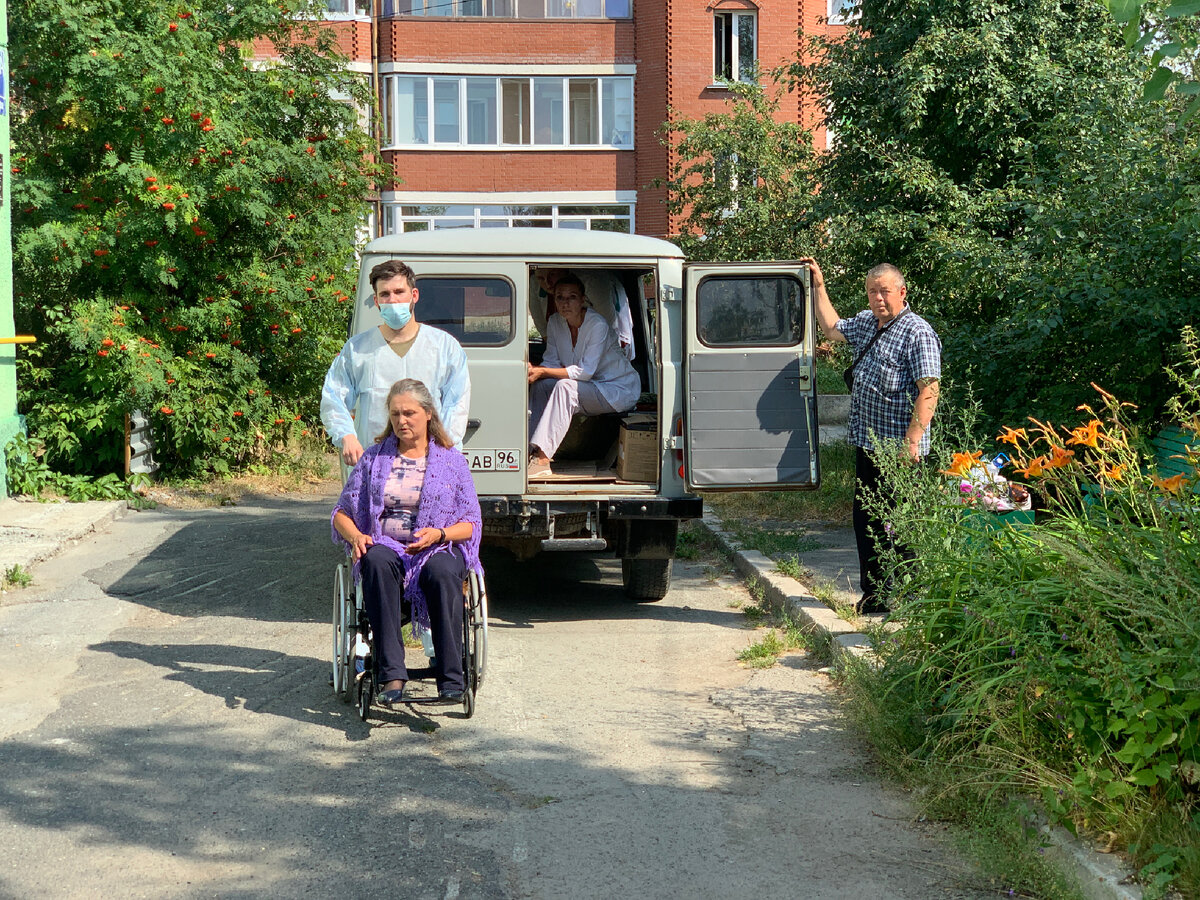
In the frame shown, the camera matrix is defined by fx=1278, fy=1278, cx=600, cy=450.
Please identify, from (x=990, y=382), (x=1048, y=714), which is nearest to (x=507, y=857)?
(x=1048, y=714)

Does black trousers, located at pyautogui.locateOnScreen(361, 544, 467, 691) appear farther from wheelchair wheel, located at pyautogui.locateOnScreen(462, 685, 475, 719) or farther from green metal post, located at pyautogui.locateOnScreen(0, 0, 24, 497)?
green metal post, located at pyautogui.locateOnScreen(0, 0, 24, 497)

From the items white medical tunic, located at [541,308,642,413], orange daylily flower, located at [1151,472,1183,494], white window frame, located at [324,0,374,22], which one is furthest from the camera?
white window frame, located at [324,0,374,22]

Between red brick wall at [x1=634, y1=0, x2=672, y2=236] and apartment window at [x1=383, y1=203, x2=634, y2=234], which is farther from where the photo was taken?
apartment window at [x1=383, y1=203, x2=634, y2=234]

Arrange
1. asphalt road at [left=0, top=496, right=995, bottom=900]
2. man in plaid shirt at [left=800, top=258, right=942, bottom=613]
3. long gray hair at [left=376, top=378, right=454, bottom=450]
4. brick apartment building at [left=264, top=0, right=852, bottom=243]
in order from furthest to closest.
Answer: brick apartment building at [left=264, top=0, right=852, bottom=243]
man in plaid shirt at [left=800, top=258, right=942, bottom=613]
long gray hair at [left=376, top=378, right=454, bottom=450]
asphalt road at [left=0, top=496, right=995, bottom=900]

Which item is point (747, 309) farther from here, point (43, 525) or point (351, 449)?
point (43, 525)

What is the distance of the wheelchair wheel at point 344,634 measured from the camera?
589 cm

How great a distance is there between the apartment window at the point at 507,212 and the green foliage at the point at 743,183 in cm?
1152

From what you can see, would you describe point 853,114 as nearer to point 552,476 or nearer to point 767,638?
point 552,476

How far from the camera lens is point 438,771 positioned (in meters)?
5.18

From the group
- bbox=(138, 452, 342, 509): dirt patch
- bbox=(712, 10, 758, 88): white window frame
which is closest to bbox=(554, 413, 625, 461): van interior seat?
bbox=(138, 452, 342, 509): dirt patch

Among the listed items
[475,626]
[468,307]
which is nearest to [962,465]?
[475,626]

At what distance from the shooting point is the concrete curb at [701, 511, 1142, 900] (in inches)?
148

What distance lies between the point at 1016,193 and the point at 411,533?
6.25 meters

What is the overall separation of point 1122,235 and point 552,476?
400 centimetres
